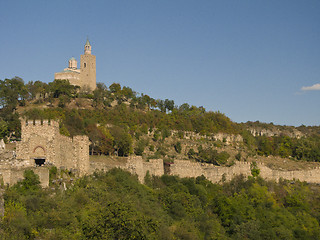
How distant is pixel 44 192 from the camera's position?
20.2m

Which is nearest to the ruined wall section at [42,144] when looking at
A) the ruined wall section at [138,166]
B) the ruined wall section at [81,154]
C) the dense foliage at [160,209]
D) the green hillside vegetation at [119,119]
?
the ruined wall section at [81,154]

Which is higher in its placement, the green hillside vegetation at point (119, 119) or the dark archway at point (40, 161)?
the green hillside vegetation at point (119, 119)

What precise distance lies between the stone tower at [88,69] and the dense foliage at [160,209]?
27341mm

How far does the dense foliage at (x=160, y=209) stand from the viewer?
17188mm

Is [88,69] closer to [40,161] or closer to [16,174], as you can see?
[40,161]

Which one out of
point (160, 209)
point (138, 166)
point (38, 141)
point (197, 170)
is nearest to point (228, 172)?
point (197, 170)

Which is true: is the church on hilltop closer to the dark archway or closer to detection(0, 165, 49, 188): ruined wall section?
the dark archway

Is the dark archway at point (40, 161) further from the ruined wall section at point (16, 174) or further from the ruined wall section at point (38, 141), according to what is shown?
the ruined wall section at point (16, 174)

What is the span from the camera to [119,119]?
1902 inches

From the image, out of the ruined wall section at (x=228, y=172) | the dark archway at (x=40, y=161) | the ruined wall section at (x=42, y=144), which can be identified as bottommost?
the ruined wall section at (x=228, y=172)

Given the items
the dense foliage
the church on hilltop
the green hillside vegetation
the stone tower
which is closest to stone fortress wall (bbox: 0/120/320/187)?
the dense foliage

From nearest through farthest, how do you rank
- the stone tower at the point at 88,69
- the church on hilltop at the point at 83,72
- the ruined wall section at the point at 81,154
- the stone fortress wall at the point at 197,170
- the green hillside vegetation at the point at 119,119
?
the ruined wall section at the point at 81,154 → the stone fortress wall at the point at 197,170 → the green hillside vegetation at the point at 119,119 → the church on hilltop at the point at 83,72 → the stone tower at the point at 88,69

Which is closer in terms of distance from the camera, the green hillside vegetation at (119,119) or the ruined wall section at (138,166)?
the ruined wall section at (138,166)

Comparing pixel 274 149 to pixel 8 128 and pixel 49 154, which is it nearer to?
pixel 8 128
